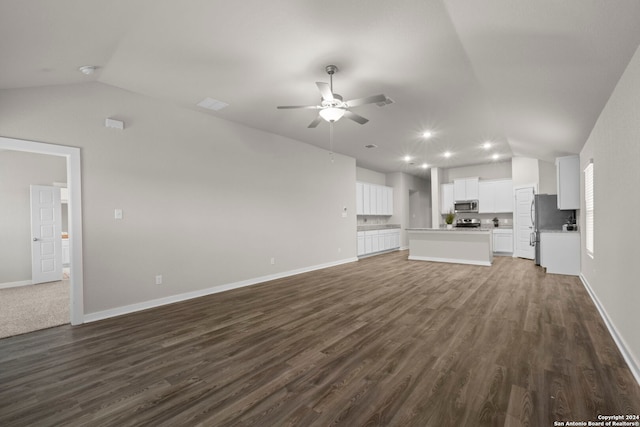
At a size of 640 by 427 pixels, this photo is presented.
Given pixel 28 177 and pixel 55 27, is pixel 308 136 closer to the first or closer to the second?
pixel 55 27

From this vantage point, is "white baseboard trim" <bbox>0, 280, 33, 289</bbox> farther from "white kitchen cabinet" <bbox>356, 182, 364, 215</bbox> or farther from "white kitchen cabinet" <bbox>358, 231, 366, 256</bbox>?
"white kitchen cabinet" <bbox>356, 182, 364, 215</bbox>

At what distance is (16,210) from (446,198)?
1126cm

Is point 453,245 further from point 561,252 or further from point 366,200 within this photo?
point 366,200

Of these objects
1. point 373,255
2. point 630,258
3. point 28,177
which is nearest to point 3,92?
point 28,177

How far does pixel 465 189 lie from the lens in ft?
31.0

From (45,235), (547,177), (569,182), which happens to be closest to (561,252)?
(569,182)

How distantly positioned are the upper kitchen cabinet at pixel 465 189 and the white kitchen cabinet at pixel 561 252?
3.38 m

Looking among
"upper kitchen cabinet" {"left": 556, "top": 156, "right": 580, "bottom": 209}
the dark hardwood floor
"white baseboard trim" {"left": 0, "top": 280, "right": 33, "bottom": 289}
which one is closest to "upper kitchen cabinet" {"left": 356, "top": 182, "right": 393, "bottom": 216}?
"upper kitchen cabinet" {"left": 556, "top": 156, "right": 580, "bottom": 209}

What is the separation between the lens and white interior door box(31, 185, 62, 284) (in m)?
5.84

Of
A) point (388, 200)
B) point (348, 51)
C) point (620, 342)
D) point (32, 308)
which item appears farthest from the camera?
point (388, 200)

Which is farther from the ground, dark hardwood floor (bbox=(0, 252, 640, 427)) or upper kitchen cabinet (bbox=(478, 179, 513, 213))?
upper kitchen cabinet (bbox=(478, 179, 513, 213))

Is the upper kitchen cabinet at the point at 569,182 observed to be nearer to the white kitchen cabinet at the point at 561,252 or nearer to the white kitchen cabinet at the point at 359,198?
the white kitchen cabinet at the point at 561,252

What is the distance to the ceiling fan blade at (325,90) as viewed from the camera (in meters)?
2.90

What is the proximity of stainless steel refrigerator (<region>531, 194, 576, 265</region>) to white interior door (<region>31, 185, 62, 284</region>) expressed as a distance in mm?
10685
